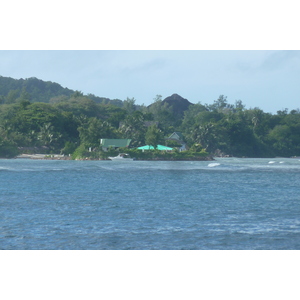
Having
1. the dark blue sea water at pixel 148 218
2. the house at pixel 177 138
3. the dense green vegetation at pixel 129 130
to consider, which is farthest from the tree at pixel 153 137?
the dark blue sea water at pixel 148 218

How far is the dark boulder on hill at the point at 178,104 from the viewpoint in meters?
176

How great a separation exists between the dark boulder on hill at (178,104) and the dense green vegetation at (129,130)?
26.8 meters

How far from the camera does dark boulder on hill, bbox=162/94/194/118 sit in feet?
577

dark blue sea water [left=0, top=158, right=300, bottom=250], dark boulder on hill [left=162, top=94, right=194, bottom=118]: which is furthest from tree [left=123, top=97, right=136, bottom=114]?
dark blue sea water [left=0, top=158, right=300, bottom=250]

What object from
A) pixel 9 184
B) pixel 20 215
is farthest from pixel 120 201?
pixel 9 184

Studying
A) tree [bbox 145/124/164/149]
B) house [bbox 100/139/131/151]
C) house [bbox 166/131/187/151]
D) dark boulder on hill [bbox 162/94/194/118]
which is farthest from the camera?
dark boulder on hill [bbox 162/94/194/118]

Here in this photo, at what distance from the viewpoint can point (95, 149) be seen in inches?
3556

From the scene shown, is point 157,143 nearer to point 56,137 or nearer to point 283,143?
point 56,137

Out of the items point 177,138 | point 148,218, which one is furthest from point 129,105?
point 148,218

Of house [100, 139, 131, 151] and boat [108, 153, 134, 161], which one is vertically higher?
house [100, 139, 131, 151]

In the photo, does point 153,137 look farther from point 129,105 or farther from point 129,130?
point 129,105

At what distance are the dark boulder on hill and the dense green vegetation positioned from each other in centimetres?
2678

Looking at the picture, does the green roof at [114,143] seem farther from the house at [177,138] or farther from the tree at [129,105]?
the tree at [129,105]

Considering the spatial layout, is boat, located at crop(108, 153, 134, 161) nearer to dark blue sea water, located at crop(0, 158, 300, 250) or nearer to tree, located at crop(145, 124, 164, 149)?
tree, located at crop(145, 124, 164, 149)
